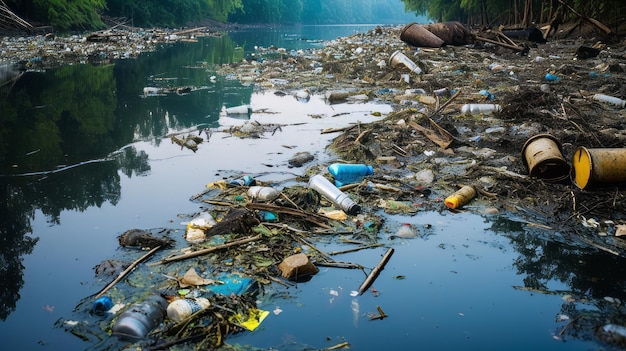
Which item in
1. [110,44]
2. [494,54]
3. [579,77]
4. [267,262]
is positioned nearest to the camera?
[267,262]

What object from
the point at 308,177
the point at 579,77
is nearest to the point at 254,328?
the point at 308,177

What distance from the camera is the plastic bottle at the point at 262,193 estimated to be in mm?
3576

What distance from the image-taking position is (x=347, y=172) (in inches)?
163

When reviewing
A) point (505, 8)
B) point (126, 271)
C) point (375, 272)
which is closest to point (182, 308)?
point (126, 271)

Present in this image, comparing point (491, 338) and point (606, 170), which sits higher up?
point (606, 170)

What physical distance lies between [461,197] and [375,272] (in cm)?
130

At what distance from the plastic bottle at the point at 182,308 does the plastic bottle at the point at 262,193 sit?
1.32 m

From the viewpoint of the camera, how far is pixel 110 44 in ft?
63.1

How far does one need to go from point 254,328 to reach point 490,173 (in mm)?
2737

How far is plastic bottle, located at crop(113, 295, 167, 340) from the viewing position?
7.02 ft

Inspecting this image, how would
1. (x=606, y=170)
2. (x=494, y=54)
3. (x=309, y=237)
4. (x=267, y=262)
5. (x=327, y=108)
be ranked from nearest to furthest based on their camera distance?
(x=267, y=262) < (x=309, y=237) < (x=606, y=170) < (x=327, y=108) < (x=494, y=54)

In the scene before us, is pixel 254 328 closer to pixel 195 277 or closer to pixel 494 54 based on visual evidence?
pixel 195 277

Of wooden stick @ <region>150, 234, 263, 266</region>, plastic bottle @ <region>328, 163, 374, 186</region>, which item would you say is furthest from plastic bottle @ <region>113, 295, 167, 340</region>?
plastic bottle @ <region>328, 163, 374, 186</region>

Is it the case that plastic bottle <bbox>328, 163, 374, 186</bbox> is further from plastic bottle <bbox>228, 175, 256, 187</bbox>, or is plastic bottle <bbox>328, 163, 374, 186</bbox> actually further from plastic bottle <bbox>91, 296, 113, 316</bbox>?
plastic bottle <bbox>91, 296, 113, 316</bbox>
